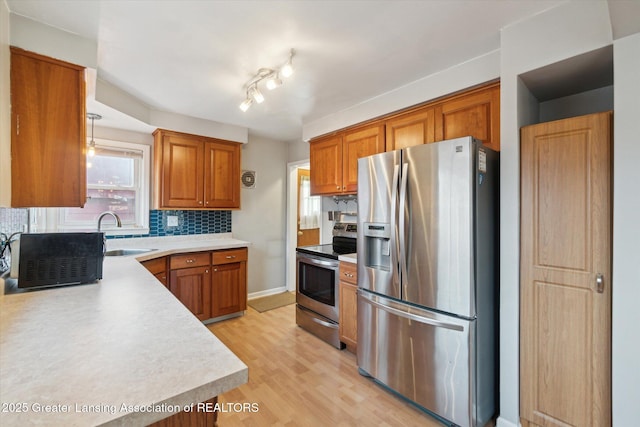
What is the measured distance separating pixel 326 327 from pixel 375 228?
1285 millimetres

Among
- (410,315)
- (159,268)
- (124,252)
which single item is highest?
(124,252)

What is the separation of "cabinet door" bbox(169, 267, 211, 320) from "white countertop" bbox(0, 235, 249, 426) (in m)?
1.68

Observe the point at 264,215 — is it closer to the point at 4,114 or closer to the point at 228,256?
the point at 228,256

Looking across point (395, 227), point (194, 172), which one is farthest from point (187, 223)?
point (395, 227)

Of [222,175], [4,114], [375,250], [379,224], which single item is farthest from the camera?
[222,175]

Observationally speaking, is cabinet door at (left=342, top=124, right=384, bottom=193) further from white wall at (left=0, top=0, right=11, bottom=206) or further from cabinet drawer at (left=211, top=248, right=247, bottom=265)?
white wall at (left=0, top=0, right=11, bottom=206)

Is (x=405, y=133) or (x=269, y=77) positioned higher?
(x=269, y=77)

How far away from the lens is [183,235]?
3479 millimetres

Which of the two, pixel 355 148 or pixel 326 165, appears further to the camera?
pixel 326 165

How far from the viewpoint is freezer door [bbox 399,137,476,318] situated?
63.6 inches

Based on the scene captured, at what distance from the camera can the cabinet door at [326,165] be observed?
307 centimetres

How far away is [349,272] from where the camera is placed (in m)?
2.50

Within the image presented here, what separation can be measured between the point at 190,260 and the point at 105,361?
2389 mm

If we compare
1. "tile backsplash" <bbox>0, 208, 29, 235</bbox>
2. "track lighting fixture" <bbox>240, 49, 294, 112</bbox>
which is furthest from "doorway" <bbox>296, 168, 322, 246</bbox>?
"tile backsplash" <bbox>0, 208, 29, 235</bbox>
